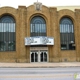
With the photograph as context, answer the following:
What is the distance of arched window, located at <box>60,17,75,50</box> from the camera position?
140 ft

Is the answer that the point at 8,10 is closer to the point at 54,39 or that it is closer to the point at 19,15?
the point at 19,15

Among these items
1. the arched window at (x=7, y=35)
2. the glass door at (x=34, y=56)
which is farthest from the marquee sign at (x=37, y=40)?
the arched window at (x=7, y=35)

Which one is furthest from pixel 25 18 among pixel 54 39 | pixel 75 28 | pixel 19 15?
pixel 75 28

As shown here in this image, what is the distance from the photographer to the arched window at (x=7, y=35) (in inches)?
1624

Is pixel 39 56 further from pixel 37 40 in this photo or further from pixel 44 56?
pixel 37 40

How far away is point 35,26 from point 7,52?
26.6 ft

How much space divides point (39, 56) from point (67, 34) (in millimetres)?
7819

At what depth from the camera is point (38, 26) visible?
139 feet

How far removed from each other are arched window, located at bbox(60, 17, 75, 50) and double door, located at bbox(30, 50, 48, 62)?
419cm
